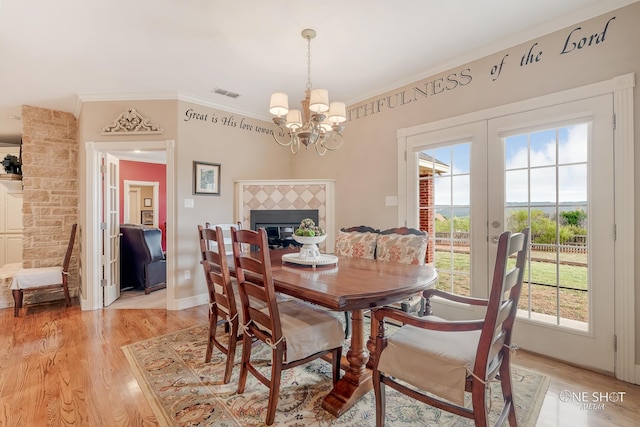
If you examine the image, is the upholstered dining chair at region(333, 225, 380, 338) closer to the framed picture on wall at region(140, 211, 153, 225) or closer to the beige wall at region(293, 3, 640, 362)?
the beige wall at region(293, 3, 640, 362)

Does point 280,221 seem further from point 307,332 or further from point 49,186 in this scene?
point 49,186

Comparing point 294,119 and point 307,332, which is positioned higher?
point 294,119

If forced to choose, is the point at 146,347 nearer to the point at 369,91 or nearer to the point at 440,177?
the point at 440,177

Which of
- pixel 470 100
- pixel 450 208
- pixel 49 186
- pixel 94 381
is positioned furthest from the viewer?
pixel 49 186

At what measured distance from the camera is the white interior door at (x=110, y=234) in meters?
3.80

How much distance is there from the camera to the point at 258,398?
1.87 m

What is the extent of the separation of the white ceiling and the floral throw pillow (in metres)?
1.71

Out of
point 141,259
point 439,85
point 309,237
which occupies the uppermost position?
point 439,85

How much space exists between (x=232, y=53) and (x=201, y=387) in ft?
8.98

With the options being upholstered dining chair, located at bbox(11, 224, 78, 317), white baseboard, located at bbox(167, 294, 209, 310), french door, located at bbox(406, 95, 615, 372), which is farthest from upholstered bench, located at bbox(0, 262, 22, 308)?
french door, located at bbox(406, 95, 615, 372)

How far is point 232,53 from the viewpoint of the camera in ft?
9.14

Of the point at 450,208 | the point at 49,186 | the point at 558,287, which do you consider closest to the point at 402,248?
the point at 450,208

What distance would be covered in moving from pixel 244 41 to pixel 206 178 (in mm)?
1867

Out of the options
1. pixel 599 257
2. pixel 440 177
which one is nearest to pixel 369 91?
pixel 440 177
